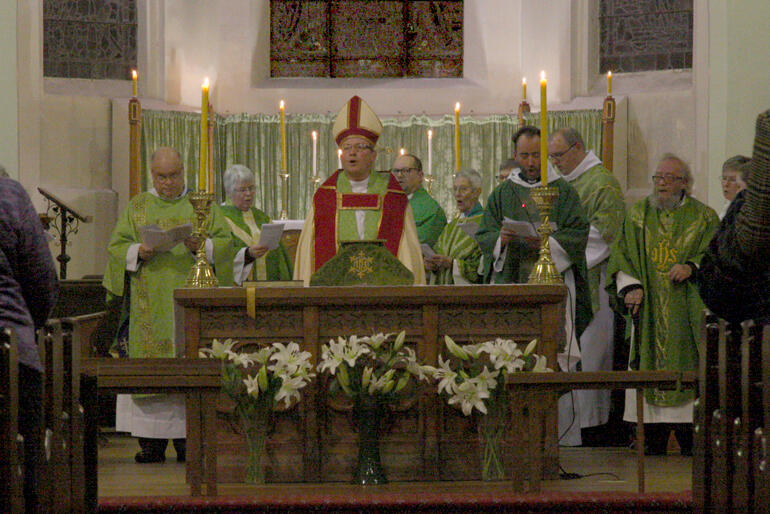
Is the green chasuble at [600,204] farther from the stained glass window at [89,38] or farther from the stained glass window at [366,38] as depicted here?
the stained glass window at [89,38]

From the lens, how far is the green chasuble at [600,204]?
7984mm

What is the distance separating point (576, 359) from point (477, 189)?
1.97 metres

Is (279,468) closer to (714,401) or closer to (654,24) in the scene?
(714,401)

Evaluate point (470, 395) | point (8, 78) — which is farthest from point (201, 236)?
point (8, 78)

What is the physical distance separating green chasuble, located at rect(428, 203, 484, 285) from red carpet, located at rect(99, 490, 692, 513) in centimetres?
294

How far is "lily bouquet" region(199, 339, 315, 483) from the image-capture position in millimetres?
5801

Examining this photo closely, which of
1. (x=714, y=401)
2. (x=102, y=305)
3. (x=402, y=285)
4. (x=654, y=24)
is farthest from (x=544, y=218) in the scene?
(x=654, y=24)

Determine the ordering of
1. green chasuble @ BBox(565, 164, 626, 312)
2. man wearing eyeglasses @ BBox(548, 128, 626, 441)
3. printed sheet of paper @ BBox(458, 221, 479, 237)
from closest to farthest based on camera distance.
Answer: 1. printed sheet of paper @ BBox(458, 221, 479, 237)
2. man wearing eyeglasses @ BBox(548, 128, 626, 441)
3. green chasuble @ BBox(565, 164, 626, 312)

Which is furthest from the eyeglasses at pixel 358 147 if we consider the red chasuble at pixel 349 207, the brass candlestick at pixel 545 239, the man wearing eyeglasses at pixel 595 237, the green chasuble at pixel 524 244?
the man wearing eyeglasses at pixel 595 237

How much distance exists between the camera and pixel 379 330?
6180mm

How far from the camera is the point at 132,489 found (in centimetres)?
601

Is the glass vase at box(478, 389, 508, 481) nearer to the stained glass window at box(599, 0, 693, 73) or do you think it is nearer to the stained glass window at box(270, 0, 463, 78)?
the stained glass window at box(599, 0, 693, 73)

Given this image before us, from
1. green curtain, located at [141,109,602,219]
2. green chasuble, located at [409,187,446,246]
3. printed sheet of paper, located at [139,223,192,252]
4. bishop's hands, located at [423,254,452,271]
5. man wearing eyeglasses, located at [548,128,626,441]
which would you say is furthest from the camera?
green curtain, located at [141,109,602,219]

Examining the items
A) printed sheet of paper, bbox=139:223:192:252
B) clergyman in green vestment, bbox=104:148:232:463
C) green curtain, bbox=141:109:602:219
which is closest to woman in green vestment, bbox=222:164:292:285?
clergyman in green vestment, bbox=104:148:232:463
